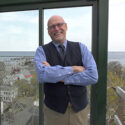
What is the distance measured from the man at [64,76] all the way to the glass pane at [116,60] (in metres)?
0.63

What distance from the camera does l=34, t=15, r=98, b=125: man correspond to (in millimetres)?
1149

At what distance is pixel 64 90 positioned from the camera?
120cm

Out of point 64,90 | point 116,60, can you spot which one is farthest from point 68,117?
point 116,60

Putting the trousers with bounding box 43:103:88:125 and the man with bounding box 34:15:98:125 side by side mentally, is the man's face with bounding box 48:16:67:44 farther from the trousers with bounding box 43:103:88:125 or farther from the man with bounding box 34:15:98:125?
the trousers with bounding box 43:103:88:125

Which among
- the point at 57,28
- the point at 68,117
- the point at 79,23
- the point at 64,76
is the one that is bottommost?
the point at 68,117

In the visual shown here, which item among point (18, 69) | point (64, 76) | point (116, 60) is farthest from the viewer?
point (18, 69)

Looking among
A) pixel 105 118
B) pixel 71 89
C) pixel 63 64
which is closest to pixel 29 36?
pixel 63 64

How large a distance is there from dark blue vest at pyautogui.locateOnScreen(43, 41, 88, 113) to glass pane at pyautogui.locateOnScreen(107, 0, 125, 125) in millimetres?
661

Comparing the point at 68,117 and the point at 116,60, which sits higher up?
the point at 116,60

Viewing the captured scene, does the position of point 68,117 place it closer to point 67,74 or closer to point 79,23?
point 67,74

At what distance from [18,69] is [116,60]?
4.45 ft

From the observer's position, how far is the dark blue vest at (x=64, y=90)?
1198mm

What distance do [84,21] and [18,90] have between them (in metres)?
1.36

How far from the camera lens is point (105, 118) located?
175cm
